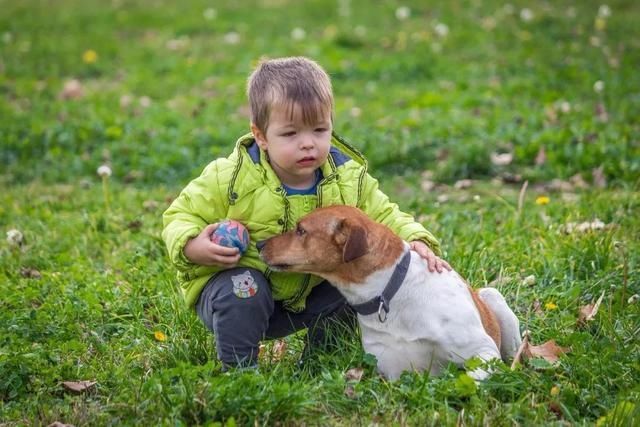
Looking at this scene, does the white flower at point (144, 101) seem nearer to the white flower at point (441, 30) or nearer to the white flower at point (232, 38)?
the white flower at point (232, 38)

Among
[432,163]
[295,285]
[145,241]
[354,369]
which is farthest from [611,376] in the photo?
[432,163]

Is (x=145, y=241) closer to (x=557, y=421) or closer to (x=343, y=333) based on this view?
(x=343, y=333)

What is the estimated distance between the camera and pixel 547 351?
410 centimetres

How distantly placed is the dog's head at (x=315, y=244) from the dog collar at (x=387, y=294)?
0.18 meters

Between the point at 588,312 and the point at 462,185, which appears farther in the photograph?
the point at 462,185

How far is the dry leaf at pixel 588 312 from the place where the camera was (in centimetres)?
450

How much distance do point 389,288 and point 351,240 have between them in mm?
290

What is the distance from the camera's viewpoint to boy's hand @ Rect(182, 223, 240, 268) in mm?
3738

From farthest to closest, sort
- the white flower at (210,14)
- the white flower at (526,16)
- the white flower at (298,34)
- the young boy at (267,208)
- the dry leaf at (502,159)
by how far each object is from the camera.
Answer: the white flower at (210,14)
the white flower at (526,16)
the white flower at (298,34)
the dry leaf at (502,159)
the young boy at (267,208)

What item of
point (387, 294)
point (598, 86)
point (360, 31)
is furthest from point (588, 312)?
point (360, 31)

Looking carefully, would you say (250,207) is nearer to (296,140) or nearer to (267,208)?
(267,208)

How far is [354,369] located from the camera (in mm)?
3893

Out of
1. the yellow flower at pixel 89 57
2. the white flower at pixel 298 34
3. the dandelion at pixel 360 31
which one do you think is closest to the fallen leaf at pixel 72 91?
the yellow flower at pixel 89 57

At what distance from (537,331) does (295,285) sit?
133 centimetres
